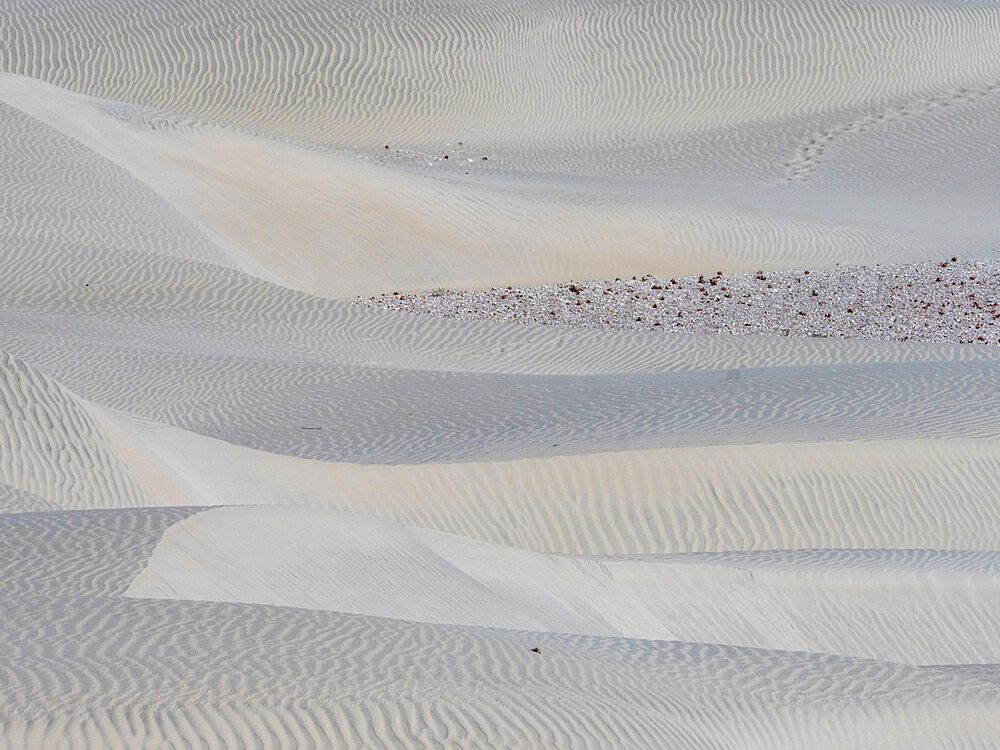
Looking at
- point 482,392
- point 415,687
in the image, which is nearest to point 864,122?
point 482,392

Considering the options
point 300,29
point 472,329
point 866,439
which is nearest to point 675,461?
point 866,439

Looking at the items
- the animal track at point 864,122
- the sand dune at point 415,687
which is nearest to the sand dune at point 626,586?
the sand dune at point 415,687

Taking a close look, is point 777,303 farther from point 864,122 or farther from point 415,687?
point 415,687

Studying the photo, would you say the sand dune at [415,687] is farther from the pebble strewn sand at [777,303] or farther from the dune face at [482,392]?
the pebble strewn sand at [777,303]

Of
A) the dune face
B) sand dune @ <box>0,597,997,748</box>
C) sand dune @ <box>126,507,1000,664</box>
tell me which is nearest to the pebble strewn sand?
the dune face

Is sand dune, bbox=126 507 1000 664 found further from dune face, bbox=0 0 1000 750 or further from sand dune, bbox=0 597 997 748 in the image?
sand dune, bbox=0 597 997 748

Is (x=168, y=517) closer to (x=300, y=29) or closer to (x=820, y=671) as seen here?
(x=820, y=671)
